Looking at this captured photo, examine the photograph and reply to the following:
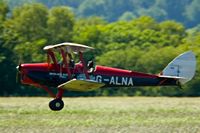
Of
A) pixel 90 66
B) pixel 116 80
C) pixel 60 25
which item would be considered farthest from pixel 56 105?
pixel 60 25

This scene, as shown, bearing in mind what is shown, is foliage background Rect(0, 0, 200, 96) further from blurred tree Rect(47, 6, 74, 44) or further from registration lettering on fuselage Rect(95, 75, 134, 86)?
registration lettering on fuselage Rect(95, 75, 134, 86)

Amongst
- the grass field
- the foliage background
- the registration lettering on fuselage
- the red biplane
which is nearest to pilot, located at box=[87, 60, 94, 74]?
the red biplane

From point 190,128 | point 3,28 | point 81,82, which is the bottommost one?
→ point 190,128

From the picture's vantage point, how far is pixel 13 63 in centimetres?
4994

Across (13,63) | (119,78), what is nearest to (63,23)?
(13,63)

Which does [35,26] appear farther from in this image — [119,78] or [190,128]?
[190,128]

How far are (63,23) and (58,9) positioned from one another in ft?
10.3

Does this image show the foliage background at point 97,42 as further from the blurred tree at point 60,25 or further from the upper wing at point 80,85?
the upper wing at point 80,85

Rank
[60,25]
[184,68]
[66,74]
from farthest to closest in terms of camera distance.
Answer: [60,25]
[184,68]
[66,74]

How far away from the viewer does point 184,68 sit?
2495 cm

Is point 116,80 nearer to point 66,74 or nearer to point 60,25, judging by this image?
point 66,74

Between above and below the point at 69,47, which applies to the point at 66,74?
below

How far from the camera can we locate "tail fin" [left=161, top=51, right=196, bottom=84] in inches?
979

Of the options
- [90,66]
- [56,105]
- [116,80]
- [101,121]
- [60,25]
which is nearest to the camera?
[101,121]
